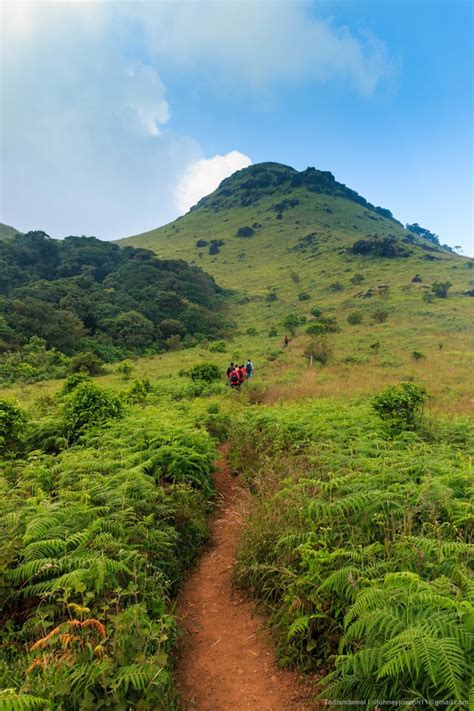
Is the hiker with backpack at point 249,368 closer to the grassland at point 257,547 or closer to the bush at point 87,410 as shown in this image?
the grassland at point 257,547

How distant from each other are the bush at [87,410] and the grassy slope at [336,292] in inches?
279

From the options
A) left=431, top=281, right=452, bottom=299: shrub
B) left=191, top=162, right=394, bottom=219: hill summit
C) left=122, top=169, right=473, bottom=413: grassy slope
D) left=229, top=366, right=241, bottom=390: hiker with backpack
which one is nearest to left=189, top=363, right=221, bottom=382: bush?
left=229, top=366, right=241, bottom=390: hiker with backpack

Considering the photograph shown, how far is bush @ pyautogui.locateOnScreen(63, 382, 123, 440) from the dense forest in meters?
20.9

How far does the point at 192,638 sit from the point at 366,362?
74.0ft

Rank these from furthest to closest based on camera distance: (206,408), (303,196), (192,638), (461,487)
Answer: (303,196) < (206,408) < (461,487) < (192,638)

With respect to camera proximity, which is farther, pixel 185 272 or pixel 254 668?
pixel 185 272

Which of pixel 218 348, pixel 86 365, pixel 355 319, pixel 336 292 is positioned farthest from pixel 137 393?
pixel 336 292

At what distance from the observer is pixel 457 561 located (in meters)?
4.00

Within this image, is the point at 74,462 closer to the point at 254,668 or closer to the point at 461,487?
the point at 254,668

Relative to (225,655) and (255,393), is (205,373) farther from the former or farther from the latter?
(225,655)

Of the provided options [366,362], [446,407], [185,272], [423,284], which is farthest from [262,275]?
[446,407]

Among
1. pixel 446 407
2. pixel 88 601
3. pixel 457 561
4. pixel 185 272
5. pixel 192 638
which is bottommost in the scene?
pixel 192 638

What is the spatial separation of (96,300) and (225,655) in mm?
47840

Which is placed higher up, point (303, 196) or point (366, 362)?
point (303, 196)
